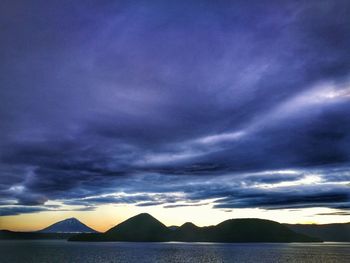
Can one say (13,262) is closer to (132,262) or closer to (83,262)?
(83,262)

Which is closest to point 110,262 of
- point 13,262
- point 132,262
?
point 132,262

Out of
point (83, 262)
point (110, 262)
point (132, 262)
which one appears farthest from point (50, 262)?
point (132, 262)

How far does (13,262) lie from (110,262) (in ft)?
176

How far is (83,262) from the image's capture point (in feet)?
656

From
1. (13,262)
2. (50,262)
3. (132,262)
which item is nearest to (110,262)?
(132,262)

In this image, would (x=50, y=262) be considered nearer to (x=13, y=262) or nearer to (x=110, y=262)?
(x=13, y=262)

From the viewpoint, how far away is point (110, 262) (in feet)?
656

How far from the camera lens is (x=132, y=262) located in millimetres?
198625

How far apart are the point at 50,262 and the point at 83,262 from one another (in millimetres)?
18441

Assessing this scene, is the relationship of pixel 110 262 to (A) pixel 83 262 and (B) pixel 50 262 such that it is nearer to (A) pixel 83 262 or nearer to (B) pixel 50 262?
(A) pixel 83 262

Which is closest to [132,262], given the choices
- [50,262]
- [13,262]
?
[50,262]

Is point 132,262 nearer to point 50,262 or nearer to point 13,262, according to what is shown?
point 50,262

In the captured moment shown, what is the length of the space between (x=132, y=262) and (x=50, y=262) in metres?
47.0
